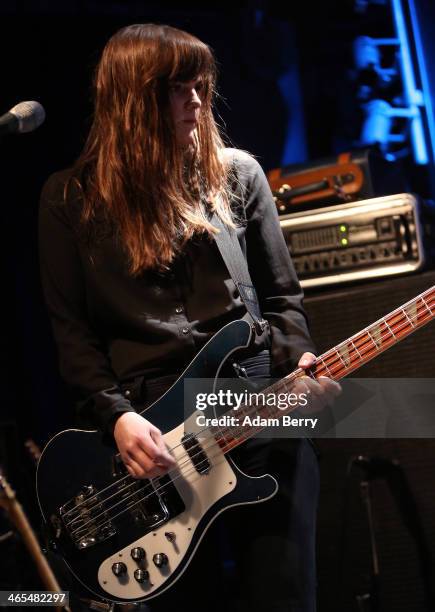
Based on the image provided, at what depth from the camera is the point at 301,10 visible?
159 inches

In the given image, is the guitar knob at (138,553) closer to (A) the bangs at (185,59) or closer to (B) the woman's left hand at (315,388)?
(B) the woman's left hand at (315,388)

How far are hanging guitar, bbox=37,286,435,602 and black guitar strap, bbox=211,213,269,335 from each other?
9cm

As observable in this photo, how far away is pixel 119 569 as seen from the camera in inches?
72.7

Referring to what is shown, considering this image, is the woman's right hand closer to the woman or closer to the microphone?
the woman

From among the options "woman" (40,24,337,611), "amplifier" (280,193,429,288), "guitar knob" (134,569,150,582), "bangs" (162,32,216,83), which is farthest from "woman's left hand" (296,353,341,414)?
"amplifier" (280,193,429,288)

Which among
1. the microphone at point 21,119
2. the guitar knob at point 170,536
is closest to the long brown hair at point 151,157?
the microphone at point 21,119

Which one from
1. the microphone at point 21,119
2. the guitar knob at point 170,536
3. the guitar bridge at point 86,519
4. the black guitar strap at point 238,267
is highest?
the microphone at point 21,119

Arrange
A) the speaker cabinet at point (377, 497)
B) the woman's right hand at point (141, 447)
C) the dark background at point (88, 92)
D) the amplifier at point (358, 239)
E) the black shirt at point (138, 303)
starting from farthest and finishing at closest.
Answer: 1. the dark background at point (88, 92)
2. the amplifier at point (358, 239)
3. the speaker cabinet at point (377, 497)
4. the black shirt at point (138, 303)
5. the woman's right hand at point (141, 447)

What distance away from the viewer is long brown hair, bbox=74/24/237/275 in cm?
189

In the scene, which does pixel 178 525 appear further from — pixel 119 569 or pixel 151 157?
pixel 151 157

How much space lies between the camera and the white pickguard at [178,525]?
1800 mm

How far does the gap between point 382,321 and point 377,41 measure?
217cm

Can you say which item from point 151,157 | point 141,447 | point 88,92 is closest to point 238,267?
point 151,157

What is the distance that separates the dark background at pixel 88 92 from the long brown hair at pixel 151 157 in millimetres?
1546
